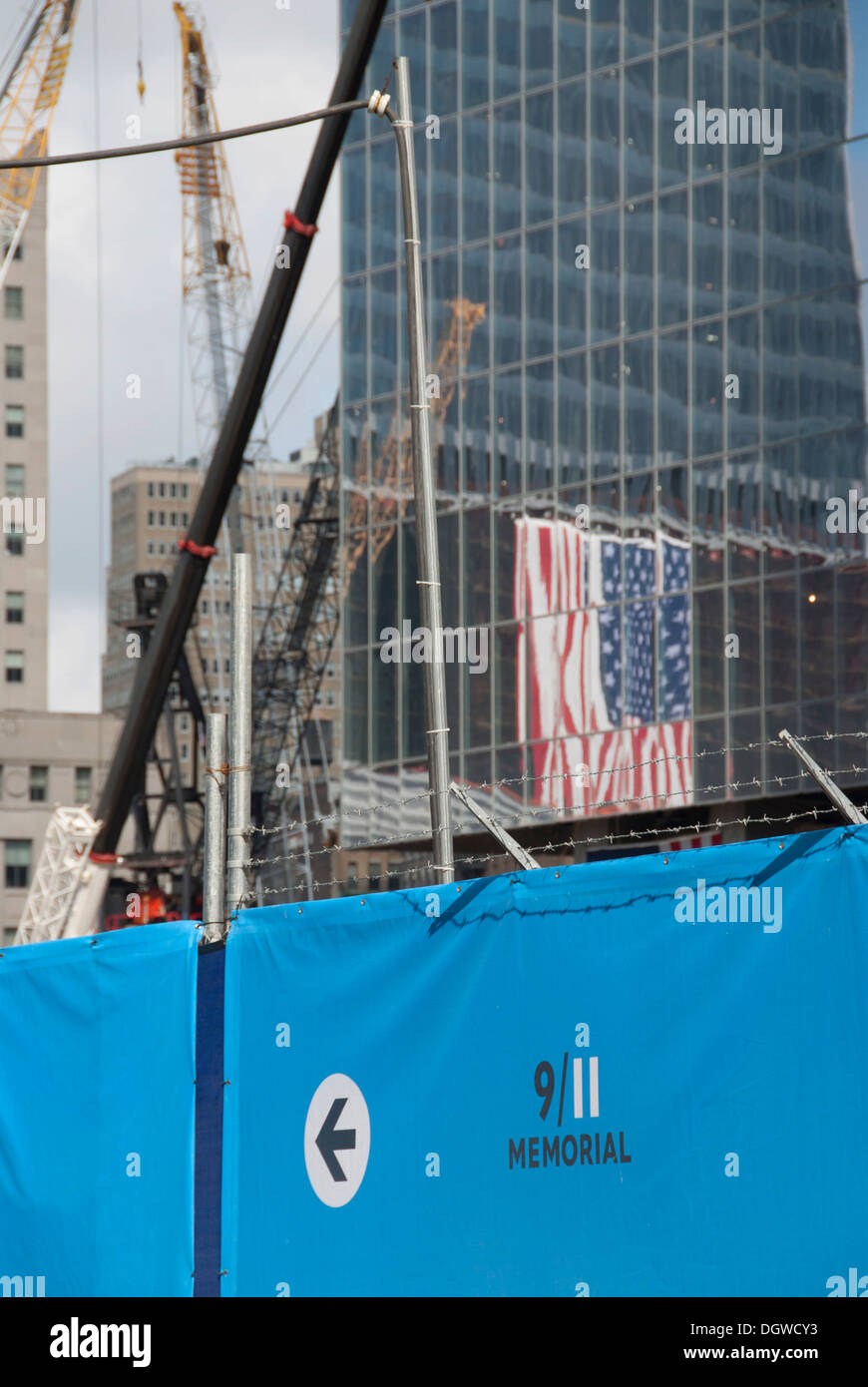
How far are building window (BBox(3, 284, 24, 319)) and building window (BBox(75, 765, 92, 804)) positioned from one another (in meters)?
36.4

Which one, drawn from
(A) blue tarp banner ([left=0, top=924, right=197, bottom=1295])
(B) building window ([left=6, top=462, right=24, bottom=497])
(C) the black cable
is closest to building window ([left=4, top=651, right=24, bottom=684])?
(B) building window ([left=6, top=462, right=24, bottom=497])

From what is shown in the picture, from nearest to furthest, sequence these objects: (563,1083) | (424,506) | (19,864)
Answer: (563,1083)
(424,506)
(19,864)

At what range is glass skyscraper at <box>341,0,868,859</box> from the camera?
37031mm

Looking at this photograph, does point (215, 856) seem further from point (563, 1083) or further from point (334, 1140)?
point (563, 1083)

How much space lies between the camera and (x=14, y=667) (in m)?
127

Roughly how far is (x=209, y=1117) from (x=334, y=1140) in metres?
0.99

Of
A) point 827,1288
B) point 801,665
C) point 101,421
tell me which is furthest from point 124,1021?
point 101,421

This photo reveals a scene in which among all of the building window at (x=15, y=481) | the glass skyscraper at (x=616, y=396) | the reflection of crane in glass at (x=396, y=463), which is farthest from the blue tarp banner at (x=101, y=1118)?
the building window at (x=15, y=481)

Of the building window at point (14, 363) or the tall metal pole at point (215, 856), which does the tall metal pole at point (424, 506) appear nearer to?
the tall metal pole at point (215, 856)

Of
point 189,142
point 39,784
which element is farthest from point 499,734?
point 39,784

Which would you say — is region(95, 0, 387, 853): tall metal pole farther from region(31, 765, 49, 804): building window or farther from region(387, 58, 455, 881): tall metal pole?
region(31, 765, 49, 804): building window

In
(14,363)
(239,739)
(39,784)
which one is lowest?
(239,739)

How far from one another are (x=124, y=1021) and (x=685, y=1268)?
3.98 m
